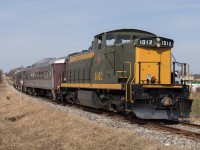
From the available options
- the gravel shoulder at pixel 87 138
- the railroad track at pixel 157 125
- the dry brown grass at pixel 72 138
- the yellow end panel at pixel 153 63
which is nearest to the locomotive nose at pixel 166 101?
the railroad track at pixel 157 125

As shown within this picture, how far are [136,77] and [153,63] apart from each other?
0.98 meters

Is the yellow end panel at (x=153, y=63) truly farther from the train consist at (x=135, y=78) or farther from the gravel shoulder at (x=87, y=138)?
the gravel shoulder at (x=87, y=138)

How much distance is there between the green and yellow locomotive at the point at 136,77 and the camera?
1274 cm

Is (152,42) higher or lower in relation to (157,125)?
higher

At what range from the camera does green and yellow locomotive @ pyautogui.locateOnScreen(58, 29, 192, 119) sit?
12.7 m

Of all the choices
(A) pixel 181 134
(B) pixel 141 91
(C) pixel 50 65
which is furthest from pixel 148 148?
(C) pixel 50 65

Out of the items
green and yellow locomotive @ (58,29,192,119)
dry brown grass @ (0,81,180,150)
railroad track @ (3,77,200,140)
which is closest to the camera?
dry brown grass @ (0,81,180,150)

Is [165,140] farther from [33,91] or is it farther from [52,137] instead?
[33,91]

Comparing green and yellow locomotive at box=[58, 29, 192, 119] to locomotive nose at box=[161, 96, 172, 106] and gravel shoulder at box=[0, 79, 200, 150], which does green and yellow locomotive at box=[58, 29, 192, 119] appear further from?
gravel shoulder at box=[0, 79, 200, 150]

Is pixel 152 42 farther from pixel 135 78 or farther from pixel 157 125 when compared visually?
pixel 157 125

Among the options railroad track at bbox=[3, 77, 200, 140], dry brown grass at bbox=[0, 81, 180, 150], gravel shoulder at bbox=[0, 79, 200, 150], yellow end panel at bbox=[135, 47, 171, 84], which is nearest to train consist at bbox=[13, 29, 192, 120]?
yellow end panel at bbox=[135, 47, 171, 84]

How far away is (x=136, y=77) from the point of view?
13.4 metres

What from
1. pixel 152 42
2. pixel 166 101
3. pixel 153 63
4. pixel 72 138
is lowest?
pixel 72 138

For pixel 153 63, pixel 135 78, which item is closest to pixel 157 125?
pixel 135 78
